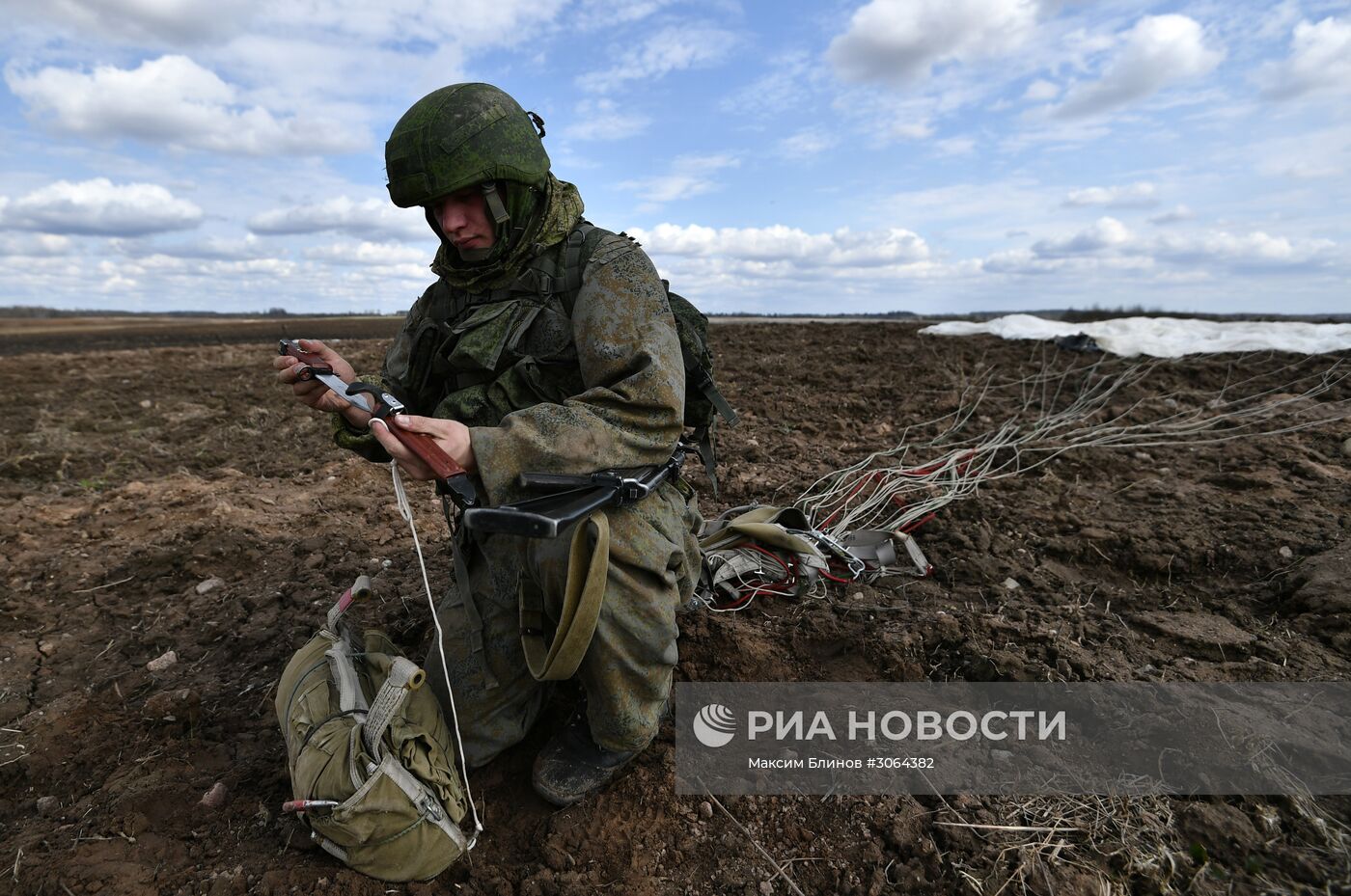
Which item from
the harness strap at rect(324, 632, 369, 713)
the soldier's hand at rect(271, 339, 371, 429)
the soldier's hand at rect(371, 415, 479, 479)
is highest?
the soldier's hand at rect(271, 339, 371, 429)

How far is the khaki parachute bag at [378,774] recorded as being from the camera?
1769 millimetres

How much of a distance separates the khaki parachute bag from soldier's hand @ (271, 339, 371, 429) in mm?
707

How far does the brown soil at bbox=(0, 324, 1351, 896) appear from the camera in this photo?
1818 millimetres

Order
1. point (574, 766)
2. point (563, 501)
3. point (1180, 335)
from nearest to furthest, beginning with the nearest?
point (563, 501), point (574, 766), point (1180, 335)

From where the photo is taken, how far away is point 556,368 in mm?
2186

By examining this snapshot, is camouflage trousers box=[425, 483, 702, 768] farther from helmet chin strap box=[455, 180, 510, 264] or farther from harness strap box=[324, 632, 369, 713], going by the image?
helmet chin strap box=[455, 180, 510, 264]

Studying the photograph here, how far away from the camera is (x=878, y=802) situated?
78.9 inches

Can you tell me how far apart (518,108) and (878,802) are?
2198 millimetres

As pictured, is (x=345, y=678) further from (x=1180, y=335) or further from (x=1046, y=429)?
(x=1180, y=335)

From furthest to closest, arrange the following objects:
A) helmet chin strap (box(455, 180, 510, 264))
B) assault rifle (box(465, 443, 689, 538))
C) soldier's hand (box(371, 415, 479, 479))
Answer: helmet chin strap (box(455, 180, 510, 264))
soldier's hand (box(371, 415, 479, 479))
assault rifle (box(465, 443, 689, 538))

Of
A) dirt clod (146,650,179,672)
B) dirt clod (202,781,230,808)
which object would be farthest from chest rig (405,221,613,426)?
dirt clod (146,650,179,672)

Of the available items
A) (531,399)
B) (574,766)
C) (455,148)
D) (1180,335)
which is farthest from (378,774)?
(1180,335)

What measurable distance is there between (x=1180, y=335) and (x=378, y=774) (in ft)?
30.4

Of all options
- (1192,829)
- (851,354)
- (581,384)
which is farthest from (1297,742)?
(851,354)
